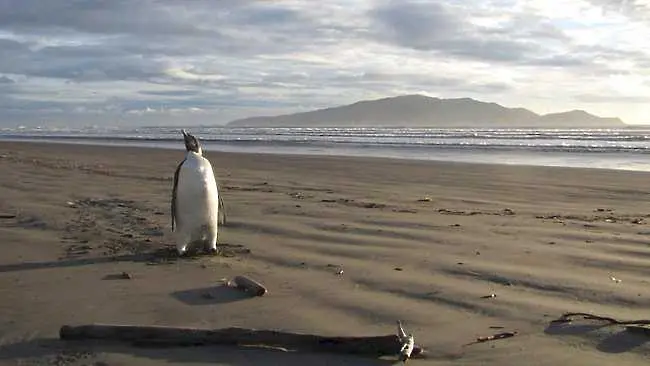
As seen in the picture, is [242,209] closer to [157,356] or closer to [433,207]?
[433,207]

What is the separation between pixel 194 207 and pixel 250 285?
187 centimetres

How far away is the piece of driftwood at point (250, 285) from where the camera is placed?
530 centimetres

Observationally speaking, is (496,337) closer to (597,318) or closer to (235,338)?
(597,318)

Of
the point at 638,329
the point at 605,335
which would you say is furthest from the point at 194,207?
the point at 638,329

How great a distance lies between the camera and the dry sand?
4164 mm

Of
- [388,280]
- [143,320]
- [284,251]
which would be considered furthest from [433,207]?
[143,320]

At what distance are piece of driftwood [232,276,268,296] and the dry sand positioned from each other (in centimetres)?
9

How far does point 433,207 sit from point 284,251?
167 inches

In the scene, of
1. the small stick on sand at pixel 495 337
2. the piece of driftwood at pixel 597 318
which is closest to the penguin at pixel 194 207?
the small stick on sand at pixel 495 337

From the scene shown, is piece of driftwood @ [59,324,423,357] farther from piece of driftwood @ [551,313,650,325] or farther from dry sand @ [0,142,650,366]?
piece of driftwood @ [551,313,650,325]

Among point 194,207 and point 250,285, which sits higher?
point 194,207

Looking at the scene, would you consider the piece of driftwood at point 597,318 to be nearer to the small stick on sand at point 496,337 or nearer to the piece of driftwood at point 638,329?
the piece of driftwood at point 638,329

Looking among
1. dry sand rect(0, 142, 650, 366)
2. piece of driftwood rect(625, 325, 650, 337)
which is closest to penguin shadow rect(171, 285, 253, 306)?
dry sand rect(0, 142, 650, 366)

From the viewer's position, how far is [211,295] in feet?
17.3
